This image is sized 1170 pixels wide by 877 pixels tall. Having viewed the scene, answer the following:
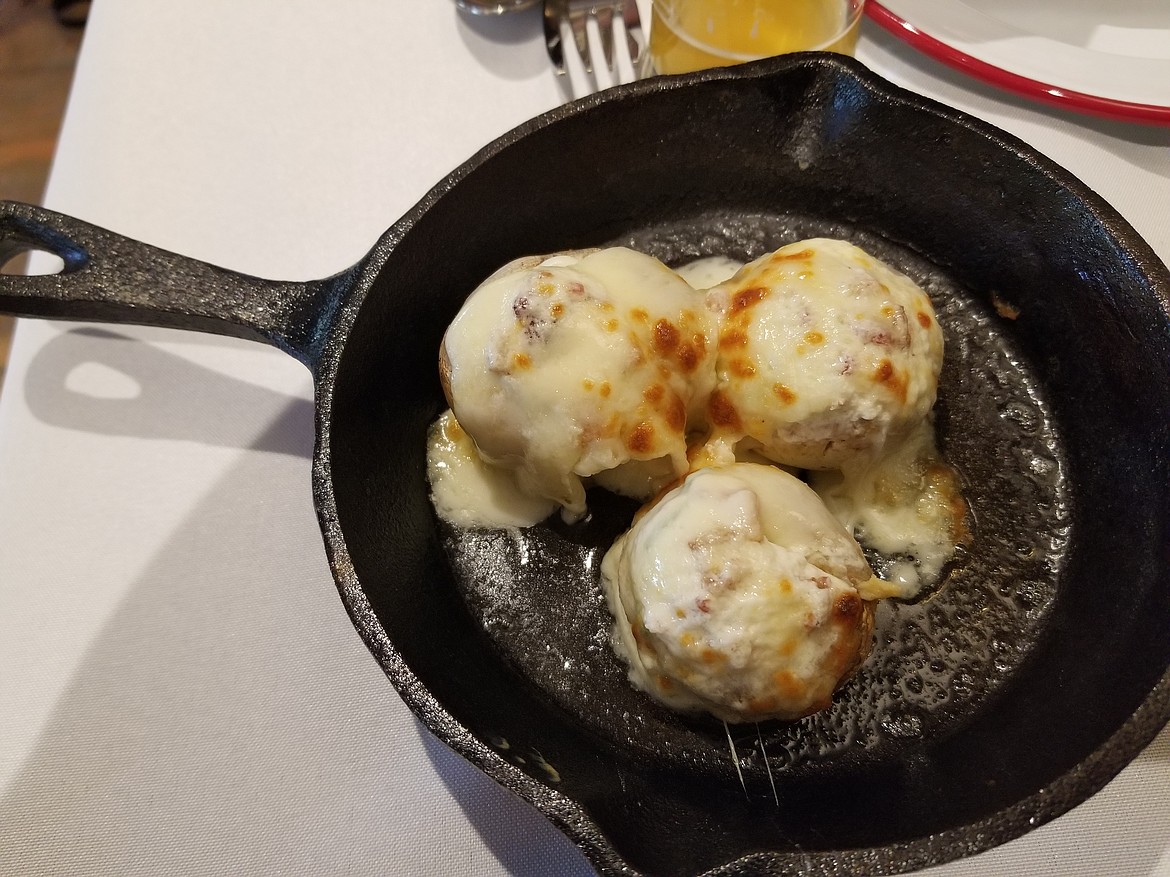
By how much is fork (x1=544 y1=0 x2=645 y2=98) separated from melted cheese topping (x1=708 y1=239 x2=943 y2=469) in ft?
2.24

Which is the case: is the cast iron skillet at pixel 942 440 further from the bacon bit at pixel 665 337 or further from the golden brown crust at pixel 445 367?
the bacon bit at pixel 665 337

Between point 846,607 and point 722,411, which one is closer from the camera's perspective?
point 846,607

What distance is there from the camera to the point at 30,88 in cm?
229

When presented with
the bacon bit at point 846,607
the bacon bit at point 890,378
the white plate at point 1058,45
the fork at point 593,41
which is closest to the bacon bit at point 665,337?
the bacon bit at point 890,378

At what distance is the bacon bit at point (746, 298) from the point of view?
41.4 inches

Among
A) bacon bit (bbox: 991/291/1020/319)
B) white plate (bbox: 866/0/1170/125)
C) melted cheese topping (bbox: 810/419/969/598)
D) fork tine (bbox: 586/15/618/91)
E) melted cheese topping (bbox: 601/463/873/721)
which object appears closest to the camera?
melted cheese topping (bbox: 601/463/873/721)

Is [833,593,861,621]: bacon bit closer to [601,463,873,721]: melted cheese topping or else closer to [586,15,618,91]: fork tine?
[601,463,873,721]: melted cheese topping

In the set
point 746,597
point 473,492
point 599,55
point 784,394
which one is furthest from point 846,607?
point 599,55

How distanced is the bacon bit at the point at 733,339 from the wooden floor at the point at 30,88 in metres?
2.07

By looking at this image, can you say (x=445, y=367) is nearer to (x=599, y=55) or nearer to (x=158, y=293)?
(x=158, y=293)

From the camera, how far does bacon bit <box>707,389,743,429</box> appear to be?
1.06 meters

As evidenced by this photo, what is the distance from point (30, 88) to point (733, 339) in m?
2.42

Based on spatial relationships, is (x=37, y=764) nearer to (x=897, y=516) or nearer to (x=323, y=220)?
(x=323, y=220)

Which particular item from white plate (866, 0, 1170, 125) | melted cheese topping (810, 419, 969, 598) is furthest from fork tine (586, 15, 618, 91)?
melted cheese topping (810, 419, 969, 598)
